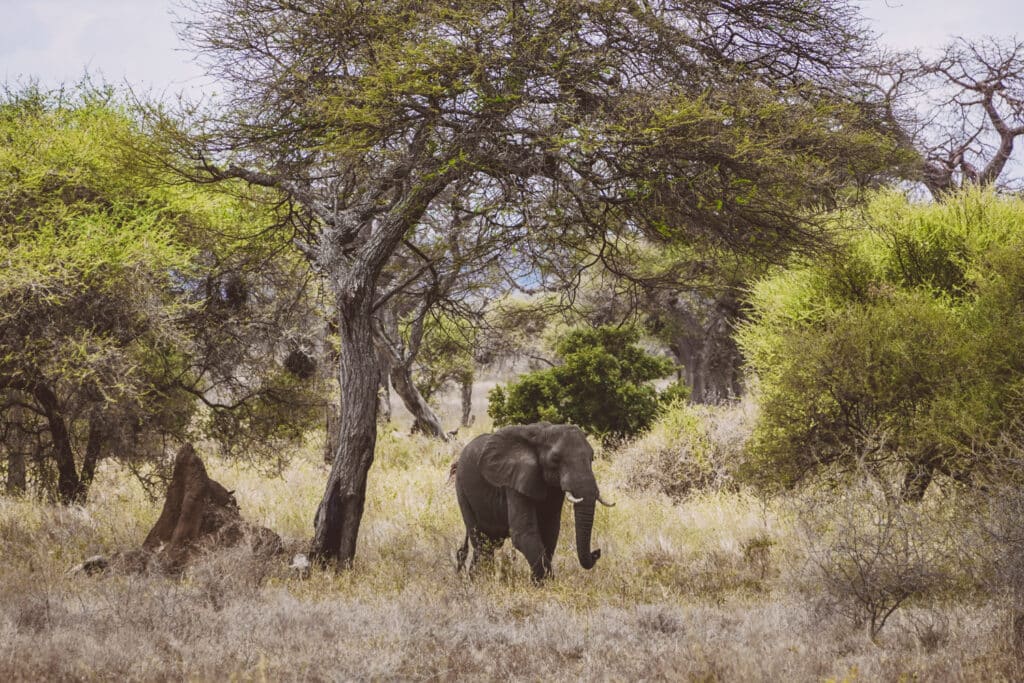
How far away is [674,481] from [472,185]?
→ 766 centimetres

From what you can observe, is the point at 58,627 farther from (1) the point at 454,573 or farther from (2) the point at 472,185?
(2) the point at 472,185

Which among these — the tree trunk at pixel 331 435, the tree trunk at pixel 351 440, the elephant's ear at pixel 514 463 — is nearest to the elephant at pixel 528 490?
the elephant's ear at pixel 514 463

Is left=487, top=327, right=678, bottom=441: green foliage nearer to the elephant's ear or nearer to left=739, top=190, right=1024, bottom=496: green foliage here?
left=739, top=190, right=1024, bottom=496: green foliage

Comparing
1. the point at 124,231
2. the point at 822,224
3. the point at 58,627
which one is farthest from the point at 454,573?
the point at 124,231

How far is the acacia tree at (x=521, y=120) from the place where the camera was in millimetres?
9500

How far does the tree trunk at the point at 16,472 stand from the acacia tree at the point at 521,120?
5.97m

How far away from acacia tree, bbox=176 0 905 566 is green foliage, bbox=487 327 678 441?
28.0ft

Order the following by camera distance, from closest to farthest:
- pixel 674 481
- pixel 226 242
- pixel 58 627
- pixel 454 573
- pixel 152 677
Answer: pixel 152 677 < pixel 58 627 < pixel 454 573 < pixel 226 242 < pixel 674 481

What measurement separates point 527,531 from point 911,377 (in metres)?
6.17

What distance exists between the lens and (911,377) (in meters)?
12.1

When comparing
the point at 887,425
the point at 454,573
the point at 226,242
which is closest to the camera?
the point at 454,573

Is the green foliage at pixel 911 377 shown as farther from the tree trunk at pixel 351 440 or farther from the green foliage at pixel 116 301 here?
the green foliage at pixel 116 301

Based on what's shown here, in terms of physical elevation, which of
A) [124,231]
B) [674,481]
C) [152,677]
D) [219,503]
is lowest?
[152,677]

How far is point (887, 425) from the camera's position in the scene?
482 inches
